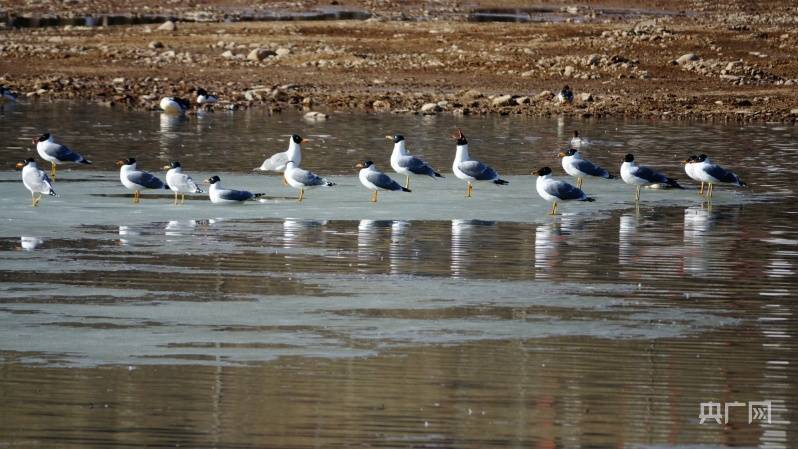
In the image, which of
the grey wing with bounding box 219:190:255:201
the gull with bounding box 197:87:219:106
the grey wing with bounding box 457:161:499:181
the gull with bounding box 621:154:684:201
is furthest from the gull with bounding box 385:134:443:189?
the gull with bounding box 197:87:219:106

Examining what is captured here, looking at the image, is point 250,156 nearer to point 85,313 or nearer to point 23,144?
point 23,144

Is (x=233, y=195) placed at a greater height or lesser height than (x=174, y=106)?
greater

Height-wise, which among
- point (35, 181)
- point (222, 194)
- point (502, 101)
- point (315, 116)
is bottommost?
point (315, 116)

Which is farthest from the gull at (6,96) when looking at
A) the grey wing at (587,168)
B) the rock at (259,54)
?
the grey wing at (587,168)

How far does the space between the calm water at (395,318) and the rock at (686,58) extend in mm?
18615

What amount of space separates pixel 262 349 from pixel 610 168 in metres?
15.2

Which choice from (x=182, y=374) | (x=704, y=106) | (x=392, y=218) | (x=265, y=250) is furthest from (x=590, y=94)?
(x=182, y=374)

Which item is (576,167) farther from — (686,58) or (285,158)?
(686,58)

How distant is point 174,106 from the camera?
35656mm

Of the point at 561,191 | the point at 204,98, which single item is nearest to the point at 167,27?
the point at 204,98

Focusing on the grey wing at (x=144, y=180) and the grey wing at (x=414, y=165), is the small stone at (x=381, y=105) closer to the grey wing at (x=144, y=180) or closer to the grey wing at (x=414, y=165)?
the grey wing at (x=414, y=165)

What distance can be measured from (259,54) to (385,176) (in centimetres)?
2326

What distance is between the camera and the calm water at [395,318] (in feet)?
34.7

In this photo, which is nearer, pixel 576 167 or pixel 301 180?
pixel 301 180
